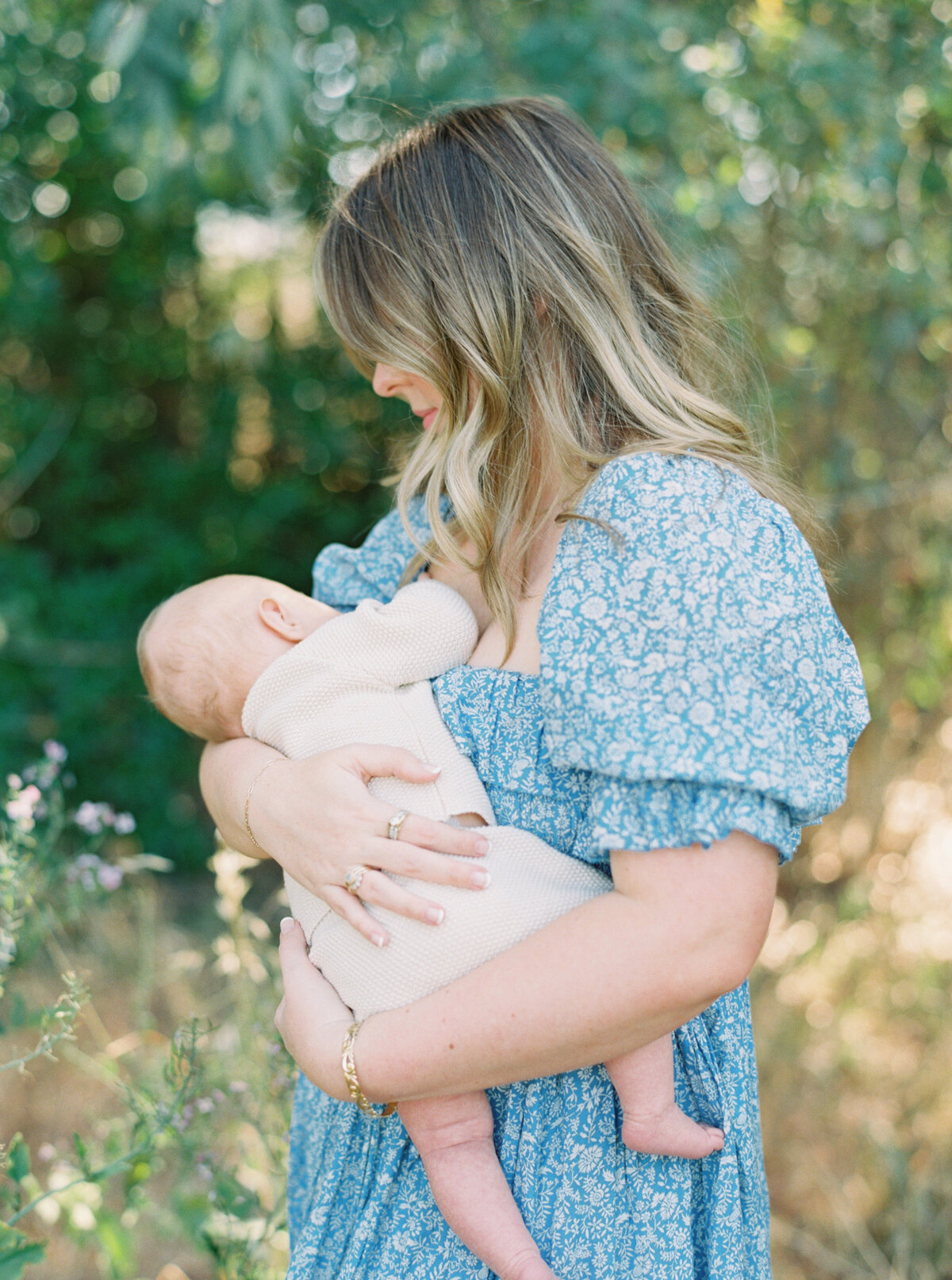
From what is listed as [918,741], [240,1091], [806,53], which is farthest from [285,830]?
[918,741]

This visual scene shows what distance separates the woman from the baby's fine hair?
0.09 meters

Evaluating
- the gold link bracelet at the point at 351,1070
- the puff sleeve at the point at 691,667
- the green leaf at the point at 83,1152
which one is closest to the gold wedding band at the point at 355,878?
the gold link bracelet at the point at 351,1070

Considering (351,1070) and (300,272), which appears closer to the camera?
(351,1070)

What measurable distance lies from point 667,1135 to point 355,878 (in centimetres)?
43

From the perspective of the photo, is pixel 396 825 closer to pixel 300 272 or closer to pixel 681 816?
pixel 681 816

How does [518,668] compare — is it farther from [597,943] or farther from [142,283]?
[142,283]

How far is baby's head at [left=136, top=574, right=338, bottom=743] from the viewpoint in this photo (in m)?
1.53

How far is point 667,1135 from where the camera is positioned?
3.63 feet

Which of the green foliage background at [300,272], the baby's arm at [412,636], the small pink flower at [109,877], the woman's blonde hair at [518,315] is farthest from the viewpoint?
the green foliage background at [300,272]

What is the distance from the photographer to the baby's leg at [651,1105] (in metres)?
1.11

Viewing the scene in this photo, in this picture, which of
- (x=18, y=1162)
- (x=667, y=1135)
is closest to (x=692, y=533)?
(x=667, y=1135)

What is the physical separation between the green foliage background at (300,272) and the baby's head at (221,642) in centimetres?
77

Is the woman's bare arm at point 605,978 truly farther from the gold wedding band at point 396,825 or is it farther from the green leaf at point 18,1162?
the green leaf at point 18,1162

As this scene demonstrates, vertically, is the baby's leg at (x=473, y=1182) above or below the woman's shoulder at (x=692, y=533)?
below
